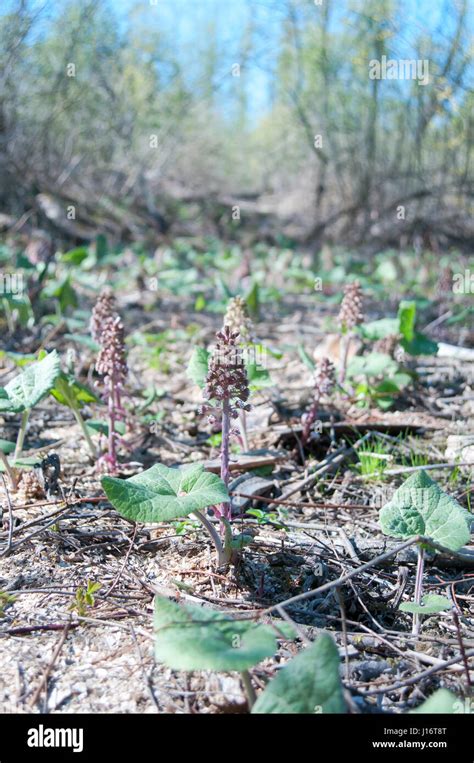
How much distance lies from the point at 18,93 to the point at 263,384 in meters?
8.88

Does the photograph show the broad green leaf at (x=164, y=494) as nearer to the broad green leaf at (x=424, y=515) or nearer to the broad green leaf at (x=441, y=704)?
the broad green leaf at (x=424, y=515)

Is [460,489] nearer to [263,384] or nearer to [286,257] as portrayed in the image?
[263,384]

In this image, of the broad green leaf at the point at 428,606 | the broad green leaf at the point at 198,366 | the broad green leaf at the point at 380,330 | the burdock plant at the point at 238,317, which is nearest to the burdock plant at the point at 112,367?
the broad green leaf at the point at 198,366

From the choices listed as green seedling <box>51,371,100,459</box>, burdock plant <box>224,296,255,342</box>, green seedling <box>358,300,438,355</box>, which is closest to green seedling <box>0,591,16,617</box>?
green seedling <box>51,371,100,459</box>

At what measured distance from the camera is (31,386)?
2.42 m

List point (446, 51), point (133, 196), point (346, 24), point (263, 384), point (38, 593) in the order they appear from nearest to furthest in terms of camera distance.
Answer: point (38, 593)
point (263, 384)
point (446, 51)
point (346, 24)
point (133, 196)

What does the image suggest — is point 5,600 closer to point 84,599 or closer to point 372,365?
point 84,599

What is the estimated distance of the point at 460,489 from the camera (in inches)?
108

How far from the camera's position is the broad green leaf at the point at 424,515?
1.85m

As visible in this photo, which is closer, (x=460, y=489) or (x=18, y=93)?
(x=460, y=489)

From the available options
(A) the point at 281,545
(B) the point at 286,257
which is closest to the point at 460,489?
(A) the point at 281,545

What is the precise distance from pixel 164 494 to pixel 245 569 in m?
0.46

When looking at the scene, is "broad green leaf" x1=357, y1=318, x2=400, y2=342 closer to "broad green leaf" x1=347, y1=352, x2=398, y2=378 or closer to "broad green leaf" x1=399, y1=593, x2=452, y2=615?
"broad green leaf" x1=347, y1=352, x2=398, y2=378

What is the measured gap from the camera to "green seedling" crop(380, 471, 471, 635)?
184 centimetres
